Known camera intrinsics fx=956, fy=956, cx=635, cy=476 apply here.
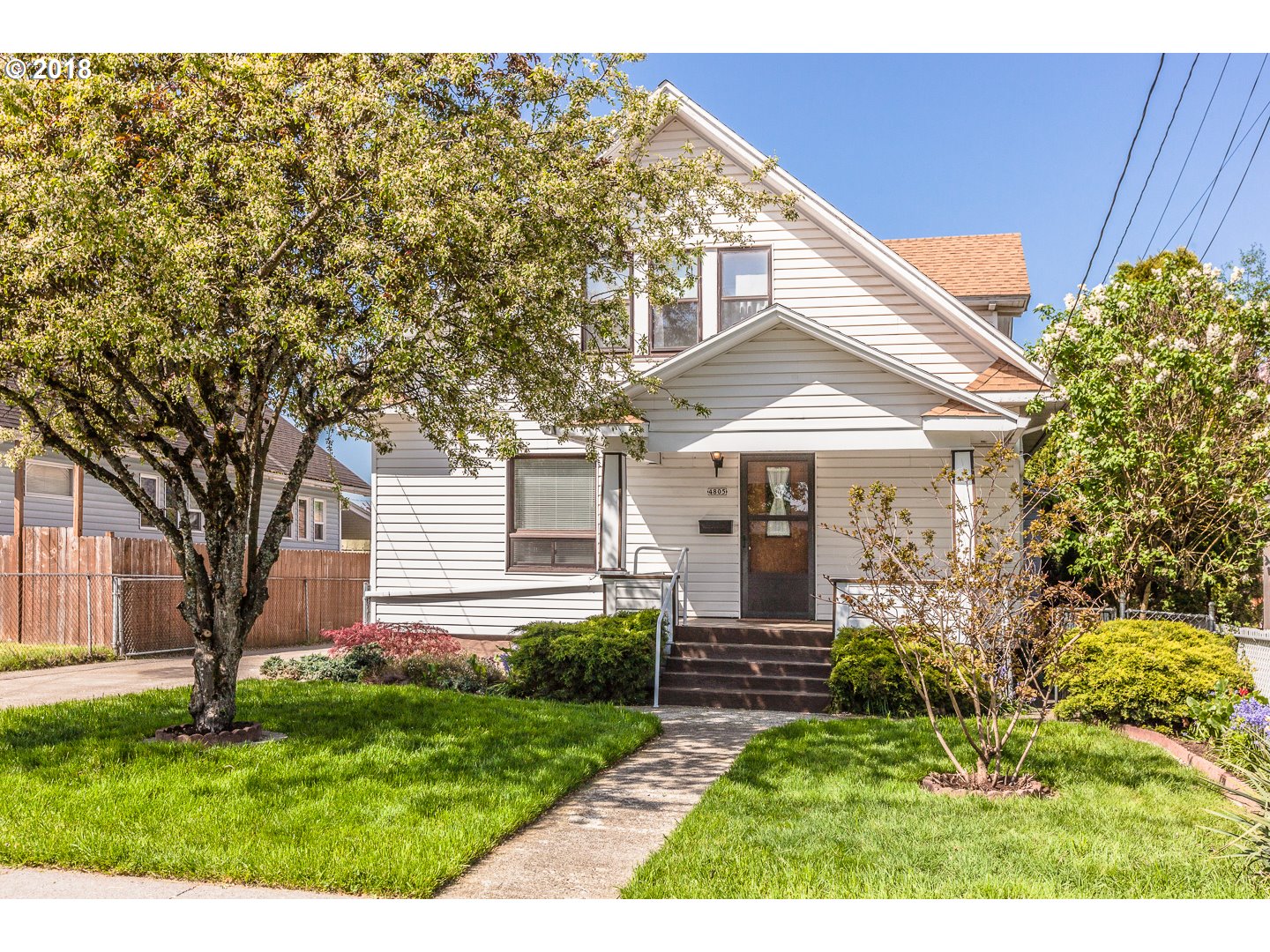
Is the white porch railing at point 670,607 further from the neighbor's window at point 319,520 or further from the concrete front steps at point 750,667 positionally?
the neighbor's window at point 319,520

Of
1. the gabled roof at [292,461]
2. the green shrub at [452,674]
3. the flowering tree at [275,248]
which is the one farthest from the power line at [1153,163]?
the gabled roof at [292,461]

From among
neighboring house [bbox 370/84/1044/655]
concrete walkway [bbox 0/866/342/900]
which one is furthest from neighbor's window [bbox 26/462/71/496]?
concrete walkway [bbox 0/866/342/900]

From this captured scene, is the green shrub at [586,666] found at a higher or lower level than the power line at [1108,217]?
lower

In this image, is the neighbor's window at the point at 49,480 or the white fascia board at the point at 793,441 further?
the neighbor's window at the point at 49,480

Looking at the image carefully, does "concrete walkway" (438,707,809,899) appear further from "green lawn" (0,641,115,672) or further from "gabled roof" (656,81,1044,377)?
"green lawn" (0,641,115,672)

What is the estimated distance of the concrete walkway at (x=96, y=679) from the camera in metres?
10.7

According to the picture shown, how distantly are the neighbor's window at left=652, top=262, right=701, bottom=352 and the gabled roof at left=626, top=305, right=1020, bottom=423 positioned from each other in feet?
7.14

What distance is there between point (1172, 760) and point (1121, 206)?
649cm

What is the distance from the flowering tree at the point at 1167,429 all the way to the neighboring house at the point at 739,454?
85 cm

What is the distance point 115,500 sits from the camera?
73.5ft

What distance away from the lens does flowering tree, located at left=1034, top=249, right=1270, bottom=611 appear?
11.3 metres

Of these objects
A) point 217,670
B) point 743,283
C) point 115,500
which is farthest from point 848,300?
point 115,500
